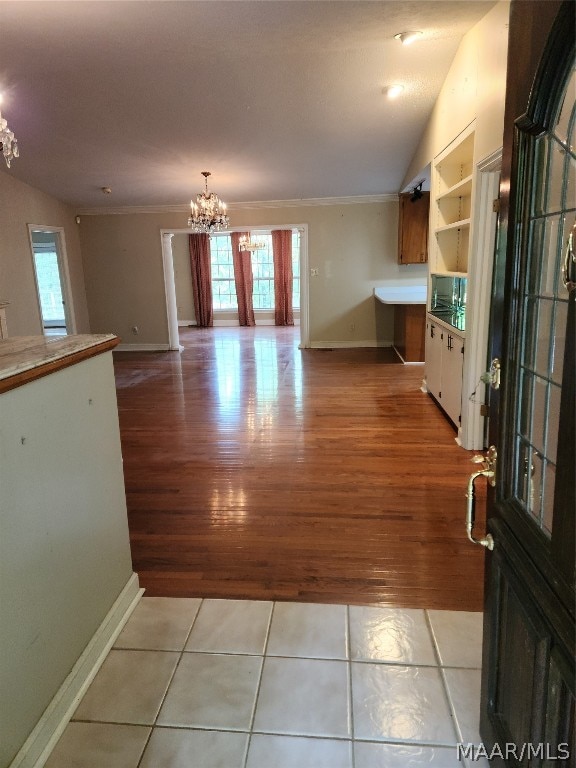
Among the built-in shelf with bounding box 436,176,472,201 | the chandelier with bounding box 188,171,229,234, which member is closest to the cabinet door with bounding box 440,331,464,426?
the built-in shelf with bounding box 436,176,472,201

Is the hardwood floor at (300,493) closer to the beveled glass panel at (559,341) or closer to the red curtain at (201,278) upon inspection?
the beveled glass panel at (559,341)

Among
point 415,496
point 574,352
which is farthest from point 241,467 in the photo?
point 574,352

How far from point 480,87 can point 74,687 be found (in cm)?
397

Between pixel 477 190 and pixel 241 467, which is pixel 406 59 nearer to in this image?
pixel 477 190

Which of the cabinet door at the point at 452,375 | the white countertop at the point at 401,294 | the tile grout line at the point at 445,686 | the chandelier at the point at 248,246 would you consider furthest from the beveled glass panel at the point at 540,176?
the chandelier at the point at 248,246

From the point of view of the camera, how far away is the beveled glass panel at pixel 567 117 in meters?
0.86

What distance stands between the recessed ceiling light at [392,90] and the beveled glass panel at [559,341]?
4.07m

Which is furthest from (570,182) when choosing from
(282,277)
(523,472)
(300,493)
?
(282,277)

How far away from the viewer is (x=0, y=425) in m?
1.27

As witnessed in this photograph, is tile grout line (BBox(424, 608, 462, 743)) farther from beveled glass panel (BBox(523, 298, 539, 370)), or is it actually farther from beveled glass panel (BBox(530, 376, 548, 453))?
beveled glass panel (BBox(523, 298, 539, 370))

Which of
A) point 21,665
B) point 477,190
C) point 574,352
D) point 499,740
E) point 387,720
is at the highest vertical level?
point 477,190

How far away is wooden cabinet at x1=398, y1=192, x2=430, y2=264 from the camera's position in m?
6.75

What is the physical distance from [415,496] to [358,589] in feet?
3.25

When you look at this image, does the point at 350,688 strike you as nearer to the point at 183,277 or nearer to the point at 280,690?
the point at 280,690
